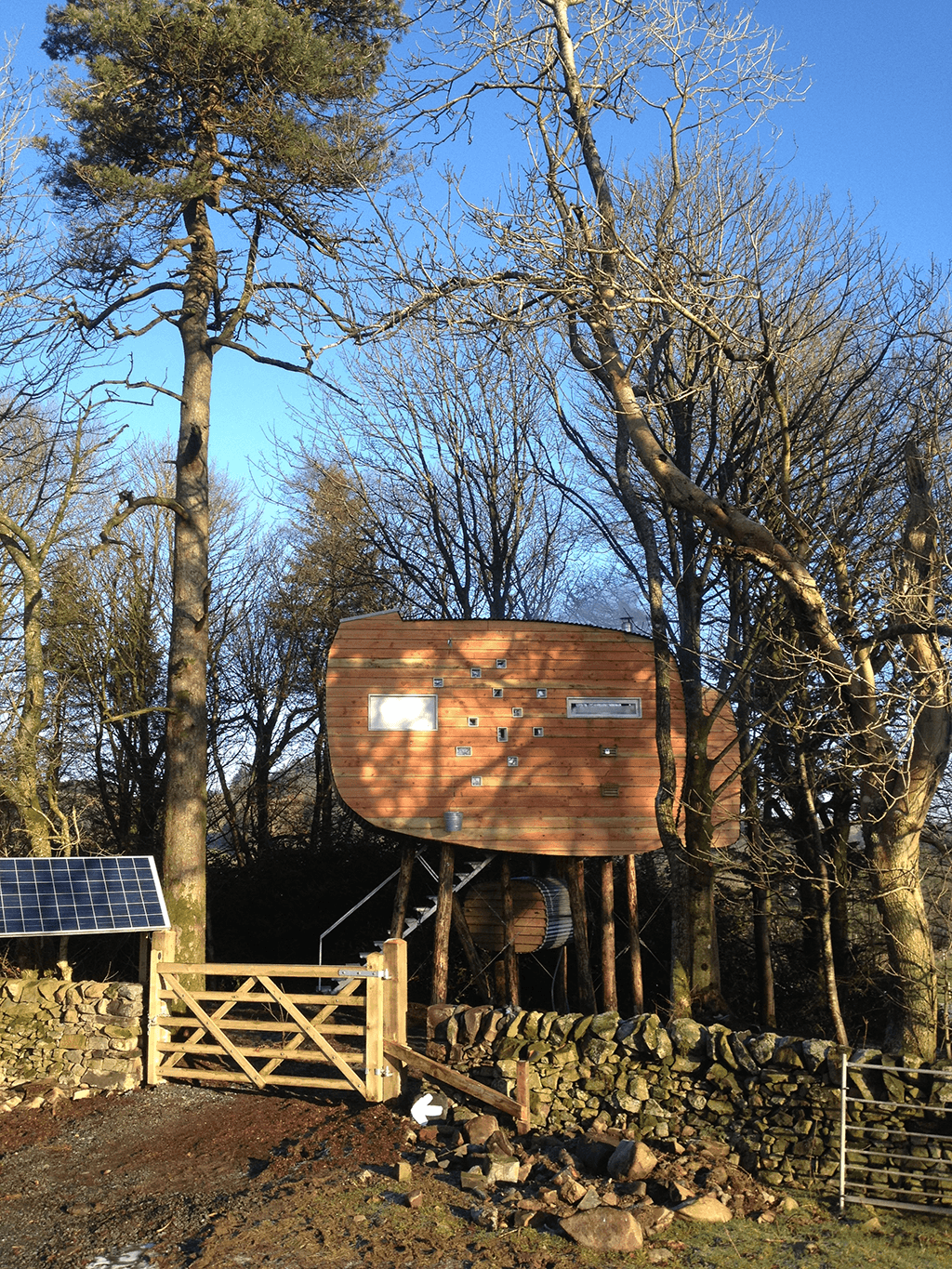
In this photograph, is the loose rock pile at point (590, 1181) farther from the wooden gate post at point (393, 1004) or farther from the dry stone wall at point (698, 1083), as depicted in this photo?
the wooden gate post at point (393, 1004)

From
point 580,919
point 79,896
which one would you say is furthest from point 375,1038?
point 580,919

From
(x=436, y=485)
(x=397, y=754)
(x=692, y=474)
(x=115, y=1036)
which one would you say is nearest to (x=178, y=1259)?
(x=115, y=1036)

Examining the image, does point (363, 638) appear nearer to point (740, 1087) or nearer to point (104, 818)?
point (740, 1087)

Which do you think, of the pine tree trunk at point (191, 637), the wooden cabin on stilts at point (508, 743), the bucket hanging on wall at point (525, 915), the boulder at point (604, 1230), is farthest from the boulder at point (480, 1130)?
the bucket hanging on wall at point (525, 915)

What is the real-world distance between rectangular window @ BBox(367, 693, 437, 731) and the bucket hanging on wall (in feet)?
10.2

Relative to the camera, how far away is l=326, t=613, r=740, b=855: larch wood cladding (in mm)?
13992

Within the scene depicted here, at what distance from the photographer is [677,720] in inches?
569

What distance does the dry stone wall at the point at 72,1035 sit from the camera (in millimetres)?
11234

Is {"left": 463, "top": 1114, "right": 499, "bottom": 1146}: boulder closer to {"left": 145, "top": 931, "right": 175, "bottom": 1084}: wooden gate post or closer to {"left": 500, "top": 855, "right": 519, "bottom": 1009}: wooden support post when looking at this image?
{"left": 145, "top": 931, "right": 175, "bottom": 1084}: wooden gate post

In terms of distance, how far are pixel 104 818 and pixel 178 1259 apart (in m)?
14.8

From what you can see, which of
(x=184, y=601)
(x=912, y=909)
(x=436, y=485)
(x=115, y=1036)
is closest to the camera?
(x=912, y=909)

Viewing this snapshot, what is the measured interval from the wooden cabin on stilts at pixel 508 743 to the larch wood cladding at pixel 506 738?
16 millimetres

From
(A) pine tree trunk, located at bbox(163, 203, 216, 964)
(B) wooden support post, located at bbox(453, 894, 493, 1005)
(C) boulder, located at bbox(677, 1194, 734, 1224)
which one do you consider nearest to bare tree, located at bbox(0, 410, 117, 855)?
(A) pine tree trunk, located at bbox(163, 203, 216, 964)

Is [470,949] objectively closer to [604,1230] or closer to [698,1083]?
[698,1083]
